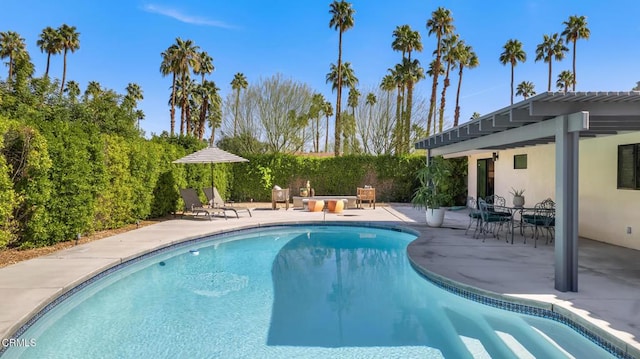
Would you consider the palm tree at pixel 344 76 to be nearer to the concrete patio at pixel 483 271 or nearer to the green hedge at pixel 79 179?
the green hedge at pixel 79 179

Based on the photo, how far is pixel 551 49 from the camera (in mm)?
32594

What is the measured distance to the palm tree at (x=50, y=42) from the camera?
1149 inches

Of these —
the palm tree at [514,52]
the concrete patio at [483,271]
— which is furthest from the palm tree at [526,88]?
the concrete patio at [483,271]

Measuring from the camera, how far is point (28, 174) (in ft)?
22.1

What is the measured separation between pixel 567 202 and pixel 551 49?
34.9 m

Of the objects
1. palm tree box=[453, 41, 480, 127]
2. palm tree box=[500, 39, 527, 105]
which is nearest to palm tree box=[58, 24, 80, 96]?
palm tree box=[453, 41, 480, 127]

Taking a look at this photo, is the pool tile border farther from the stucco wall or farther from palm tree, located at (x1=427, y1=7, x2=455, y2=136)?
palm tree, located at (x1=427, y1=7, x2=455, y2=136)

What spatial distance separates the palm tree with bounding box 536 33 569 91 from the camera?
3211 centimetres

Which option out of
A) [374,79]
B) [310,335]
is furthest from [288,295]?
[374,79]

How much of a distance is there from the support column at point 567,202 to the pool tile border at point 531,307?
2.17ft

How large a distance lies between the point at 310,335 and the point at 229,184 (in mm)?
15917


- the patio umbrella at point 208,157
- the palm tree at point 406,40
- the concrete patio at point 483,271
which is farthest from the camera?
the palm tree at point 406,40

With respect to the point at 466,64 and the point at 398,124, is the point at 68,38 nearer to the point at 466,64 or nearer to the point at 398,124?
the point at 398,124

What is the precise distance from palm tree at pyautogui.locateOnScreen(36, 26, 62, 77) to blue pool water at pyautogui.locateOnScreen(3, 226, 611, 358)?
30.6 meters
